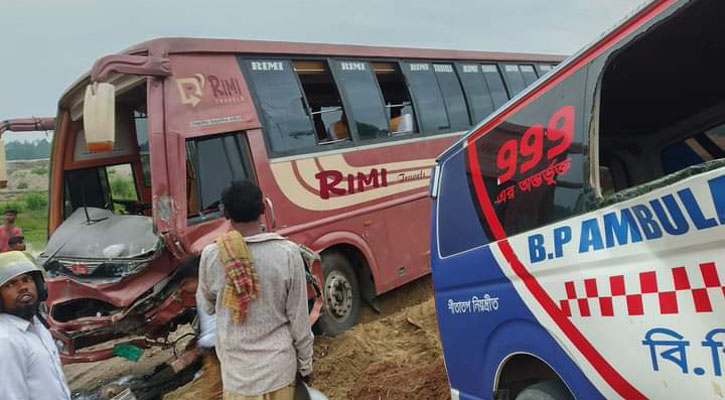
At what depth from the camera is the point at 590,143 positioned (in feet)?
7.67

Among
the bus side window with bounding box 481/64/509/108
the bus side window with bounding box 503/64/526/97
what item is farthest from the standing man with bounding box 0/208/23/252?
the bus side window with bounding box 503/64/526/97

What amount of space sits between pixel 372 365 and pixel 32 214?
Result: 25.8 m

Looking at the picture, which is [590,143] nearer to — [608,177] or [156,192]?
[608,177]

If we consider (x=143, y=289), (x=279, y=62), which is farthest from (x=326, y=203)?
(x=143, y=289)

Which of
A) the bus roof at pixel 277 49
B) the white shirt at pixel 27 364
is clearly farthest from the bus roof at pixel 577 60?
the bus roof at pixel 277 49

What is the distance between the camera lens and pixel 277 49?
249 inches

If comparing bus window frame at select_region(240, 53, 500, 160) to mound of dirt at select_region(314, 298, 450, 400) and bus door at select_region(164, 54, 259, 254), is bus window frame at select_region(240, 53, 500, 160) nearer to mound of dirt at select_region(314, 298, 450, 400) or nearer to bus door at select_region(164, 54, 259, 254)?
bus door at select_region(164, 54, 259, 254)

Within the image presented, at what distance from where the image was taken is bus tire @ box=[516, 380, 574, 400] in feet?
8.01

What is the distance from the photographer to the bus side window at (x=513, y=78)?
9906 millimetres

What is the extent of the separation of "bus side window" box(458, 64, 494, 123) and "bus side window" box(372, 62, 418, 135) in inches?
54.6

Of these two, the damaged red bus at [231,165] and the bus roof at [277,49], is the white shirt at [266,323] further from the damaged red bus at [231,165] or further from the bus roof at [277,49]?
the bus roof at [277,49]

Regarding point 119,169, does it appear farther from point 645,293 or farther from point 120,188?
point 645,293

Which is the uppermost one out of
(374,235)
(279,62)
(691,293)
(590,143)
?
(279,62)

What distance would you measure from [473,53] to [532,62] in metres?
2.02
